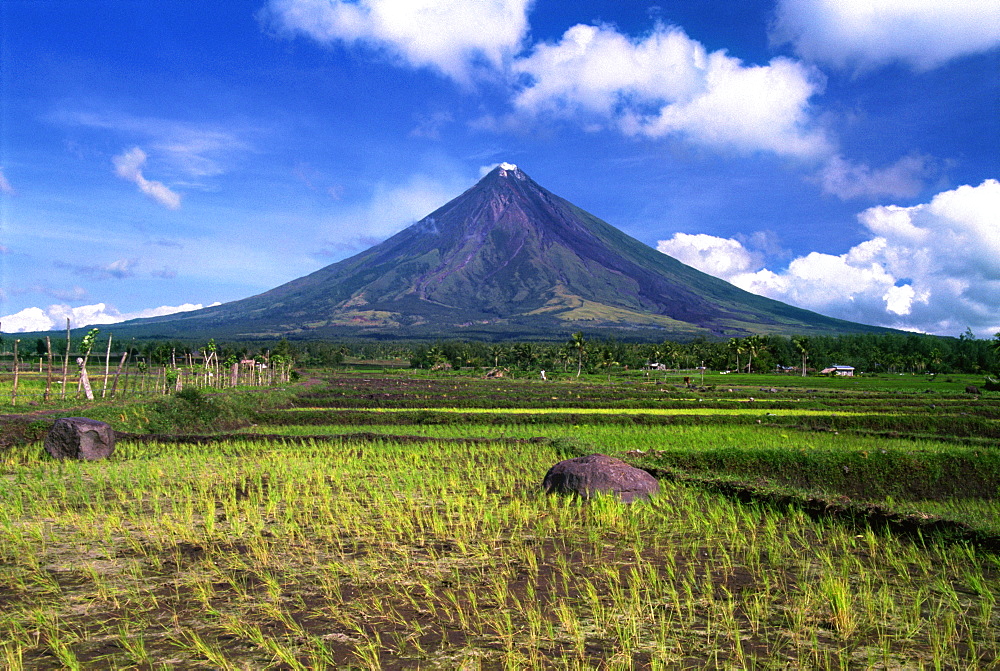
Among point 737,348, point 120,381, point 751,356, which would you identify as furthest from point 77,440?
point 737,348

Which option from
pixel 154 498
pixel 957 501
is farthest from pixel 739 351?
pixel 154 498

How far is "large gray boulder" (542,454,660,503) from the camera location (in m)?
9.49

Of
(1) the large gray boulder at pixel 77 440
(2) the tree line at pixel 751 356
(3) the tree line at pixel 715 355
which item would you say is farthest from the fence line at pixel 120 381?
(2) the tree line at pixel 751 356

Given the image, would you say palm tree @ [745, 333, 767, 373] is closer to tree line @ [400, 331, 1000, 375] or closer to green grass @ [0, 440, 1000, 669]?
tree line @ [400, 331, 1000, 375]

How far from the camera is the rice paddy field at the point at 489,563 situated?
15.3ft

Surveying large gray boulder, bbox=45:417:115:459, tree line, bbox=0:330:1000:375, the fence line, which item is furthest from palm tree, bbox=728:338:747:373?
A: large gray boulder, bbox=45:417:115:459

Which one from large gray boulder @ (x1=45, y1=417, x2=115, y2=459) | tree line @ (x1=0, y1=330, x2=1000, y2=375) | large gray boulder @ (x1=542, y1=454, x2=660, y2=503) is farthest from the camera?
tree line @ (x1=0, y1=330, x2=1000, y2=375)

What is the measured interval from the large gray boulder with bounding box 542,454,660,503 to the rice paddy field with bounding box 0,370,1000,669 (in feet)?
0.88

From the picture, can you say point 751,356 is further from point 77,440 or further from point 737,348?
point 77,440

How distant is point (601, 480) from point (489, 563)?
3.34 meters

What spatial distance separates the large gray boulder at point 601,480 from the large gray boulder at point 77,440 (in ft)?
34.1

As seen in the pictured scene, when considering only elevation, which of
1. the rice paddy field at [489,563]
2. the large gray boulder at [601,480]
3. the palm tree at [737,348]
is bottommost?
the rice paddy field at [489,563]

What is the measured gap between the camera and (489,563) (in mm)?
6699

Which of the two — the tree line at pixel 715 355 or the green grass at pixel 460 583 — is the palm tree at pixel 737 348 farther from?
the green grass at pixel 460 583
